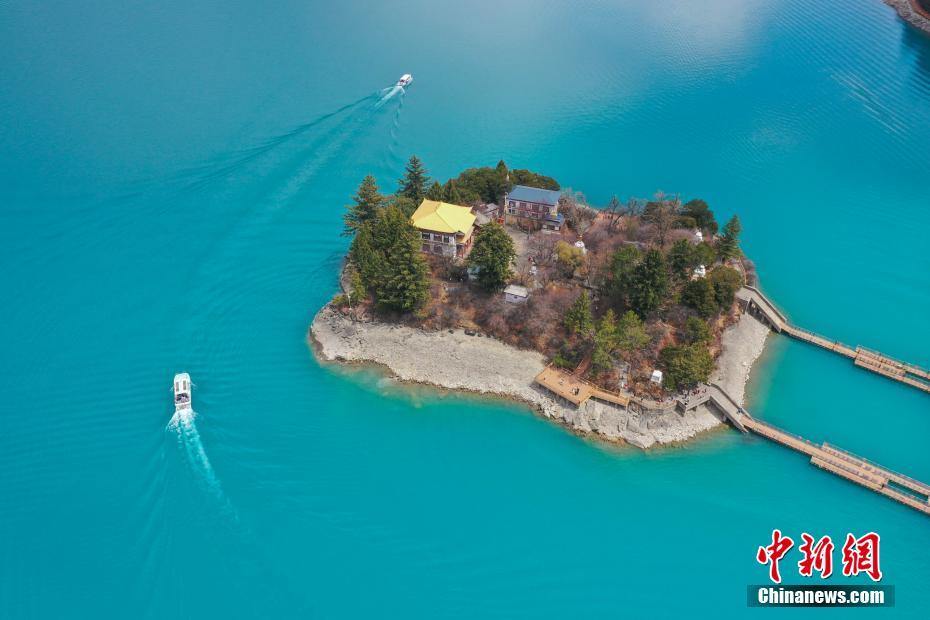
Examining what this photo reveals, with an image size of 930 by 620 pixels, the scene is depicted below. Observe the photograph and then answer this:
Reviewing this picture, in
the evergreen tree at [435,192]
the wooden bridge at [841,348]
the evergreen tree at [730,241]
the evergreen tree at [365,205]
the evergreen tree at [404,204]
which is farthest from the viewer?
the evergreen tree at [435,192]

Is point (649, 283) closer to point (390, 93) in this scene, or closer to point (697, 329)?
point (697, 329)

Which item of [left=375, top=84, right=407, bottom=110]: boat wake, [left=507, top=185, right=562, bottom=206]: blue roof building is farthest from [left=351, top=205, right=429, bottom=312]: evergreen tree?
[left=375, top=84, right=407, bottom=110]: boat wake

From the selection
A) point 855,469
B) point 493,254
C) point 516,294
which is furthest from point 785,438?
point 493,254

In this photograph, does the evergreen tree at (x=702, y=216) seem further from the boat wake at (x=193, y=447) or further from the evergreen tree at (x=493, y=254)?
the boat wake at (x=193, y=447)

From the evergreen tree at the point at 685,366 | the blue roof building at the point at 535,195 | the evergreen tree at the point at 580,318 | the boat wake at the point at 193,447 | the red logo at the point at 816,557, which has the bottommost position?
the red logo at the point at 816,557

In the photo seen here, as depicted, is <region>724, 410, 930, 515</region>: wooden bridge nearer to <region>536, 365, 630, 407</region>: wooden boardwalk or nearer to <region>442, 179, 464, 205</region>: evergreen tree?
<region>536, 365, 630, 407</region>: wooden boardwalk

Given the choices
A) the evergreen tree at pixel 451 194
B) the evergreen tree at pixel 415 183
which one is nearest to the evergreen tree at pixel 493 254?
the evergreen tree at pixel 451 194

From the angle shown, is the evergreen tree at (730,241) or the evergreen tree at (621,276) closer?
the evergreen tree at (621,276)

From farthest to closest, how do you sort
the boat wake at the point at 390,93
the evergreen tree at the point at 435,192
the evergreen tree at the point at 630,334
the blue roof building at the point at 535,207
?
the boat wake at the point at 390,93, the blue roof building at the point at 535,207, the evergreen tree at the point at 435,192, the evergreen tree at the point at 630,334
